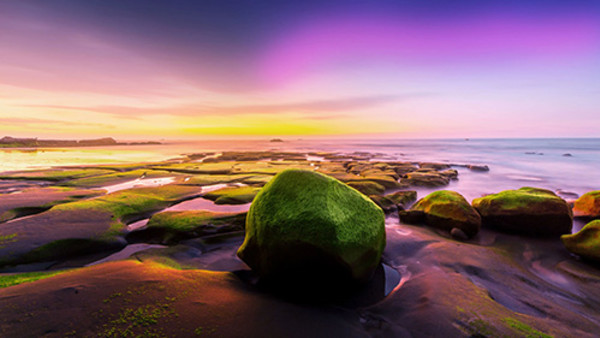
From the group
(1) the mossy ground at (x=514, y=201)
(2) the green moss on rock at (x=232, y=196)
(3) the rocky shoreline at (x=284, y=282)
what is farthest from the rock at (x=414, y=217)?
(2) the green moss on rock at (x=232, y=196)

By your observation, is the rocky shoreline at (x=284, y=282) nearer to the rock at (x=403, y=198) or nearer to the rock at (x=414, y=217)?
the rock at (x=414, y=217)

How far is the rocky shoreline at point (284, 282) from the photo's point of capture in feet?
12.1

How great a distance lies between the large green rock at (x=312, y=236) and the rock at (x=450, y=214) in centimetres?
426

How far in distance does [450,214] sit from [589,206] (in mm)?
6716

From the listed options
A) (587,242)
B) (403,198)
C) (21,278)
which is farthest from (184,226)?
(587,242)

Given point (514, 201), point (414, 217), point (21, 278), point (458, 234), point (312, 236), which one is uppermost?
A: point (312, 236)

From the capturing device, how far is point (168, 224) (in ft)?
27.8

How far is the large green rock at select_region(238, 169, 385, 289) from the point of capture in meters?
4.88

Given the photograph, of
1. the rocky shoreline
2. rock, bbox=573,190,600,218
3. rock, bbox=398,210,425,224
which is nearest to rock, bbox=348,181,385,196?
the rocky shoreline

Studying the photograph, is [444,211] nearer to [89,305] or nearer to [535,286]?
[535,286]

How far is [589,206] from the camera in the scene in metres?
9.83

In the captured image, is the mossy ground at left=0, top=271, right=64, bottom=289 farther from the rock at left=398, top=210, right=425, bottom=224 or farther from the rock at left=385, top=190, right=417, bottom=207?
the rock at left=385, top=190, right=417, bottom=207

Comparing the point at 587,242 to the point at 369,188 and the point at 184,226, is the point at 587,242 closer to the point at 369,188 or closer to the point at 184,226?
the point at 369,188

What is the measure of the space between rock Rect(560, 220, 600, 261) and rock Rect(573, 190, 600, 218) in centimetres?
487
